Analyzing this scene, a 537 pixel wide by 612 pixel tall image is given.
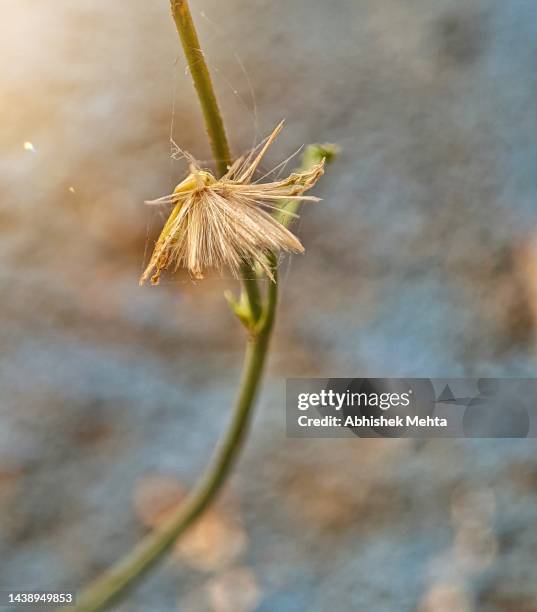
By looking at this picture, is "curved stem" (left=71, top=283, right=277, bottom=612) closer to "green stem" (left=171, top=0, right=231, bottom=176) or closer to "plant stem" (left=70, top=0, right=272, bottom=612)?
"plant stem" (left=70, top=0, right=272, bottom=612)

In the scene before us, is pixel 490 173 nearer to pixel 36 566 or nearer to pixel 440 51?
pixel 440 51

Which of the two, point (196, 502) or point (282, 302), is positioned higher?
point (282, 302)

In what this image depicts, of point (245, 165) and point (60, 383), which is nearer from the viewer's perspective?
point (245, 165)

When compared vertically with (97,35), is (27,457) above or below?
below

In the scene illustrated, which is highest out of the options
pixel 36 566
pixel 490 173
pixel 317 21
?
pixel 317 21

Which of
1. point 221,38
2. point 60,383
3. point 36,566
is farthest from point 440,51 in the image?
point 36,566

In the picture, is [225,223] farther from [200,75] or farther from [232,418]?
[232,418]

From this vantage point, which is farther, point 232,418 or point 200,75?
point 232,418

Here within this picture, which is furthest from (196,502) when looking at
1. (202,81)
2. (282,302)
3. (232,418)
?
(202,81)
